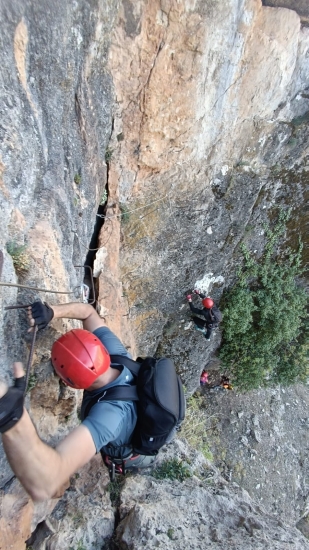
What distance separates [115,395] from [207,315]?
17.4 ft

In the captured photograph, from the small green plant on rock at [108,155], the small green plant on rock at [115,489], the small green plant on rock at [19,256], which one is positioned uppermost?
the small green plant on rock at [108,155]

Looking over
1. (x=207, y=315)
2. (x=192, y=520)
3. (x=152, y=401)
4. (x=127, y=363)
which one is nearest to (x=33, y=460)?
(x=152, y=401)

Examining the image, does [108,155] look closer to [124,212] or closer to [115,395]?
[124,212]

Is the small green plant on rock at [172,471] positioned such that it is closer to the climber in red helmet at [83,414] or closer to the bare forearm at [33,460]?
the climber in red helmet at [83,414]

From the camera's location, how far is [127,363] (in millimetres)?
3066

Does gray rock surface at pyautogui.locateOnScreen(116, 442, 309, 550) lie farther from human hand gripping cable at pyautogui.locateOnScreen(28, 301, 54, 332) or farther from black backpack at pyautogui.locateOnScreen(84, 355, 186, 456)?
human hand gripping cable at pyautogui.locateOnScreen(28, 301, 54, 332)

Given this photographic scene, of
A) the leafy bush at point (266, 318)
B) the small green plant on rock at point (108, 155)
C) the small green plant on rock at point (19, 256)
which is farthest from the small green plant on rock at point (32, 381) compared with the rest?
the leafy bush at point (266, 318)

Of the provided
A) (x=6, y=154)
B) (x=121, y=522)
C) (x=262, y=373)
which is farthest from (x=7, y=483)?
(x=262, y=373)

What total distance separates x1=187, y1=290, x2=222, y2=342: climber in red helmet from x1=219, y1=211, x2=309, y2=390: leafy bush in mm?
1122

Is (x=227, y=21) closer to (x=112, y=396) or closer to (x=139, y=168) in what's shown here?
(x=139, y=168)

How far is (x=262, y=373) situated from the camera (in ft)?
32.9

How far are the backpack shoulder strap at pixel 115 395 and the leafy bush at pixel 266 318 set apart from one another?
6245 millimetres

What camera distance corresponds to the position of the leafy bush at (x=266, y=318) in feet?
28.9

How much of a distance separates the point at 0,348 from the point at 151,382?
1.16m
